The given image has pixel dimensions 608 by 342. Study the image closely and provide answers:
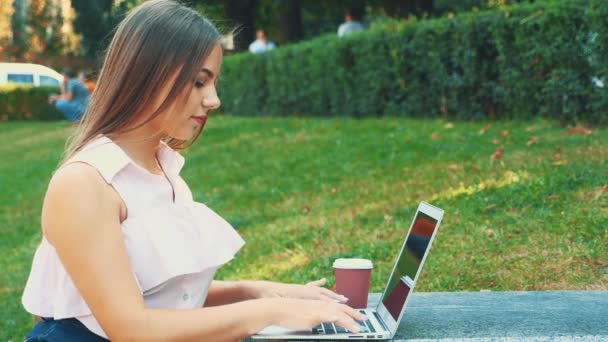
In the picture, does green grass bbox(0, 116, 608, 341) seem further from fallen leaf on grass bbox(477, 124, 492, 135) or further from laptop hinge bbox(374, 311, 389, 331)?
laptop hinge bbox(374, 311, 389, 331)

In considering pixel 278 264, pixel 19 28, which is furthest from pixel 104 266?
pixel 19 28

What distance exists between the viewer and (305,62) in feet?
50.7

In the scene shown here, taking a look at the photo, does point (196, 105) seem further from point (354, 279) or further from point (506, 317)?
point (506, 317)

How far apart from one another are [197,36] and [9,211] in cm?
963

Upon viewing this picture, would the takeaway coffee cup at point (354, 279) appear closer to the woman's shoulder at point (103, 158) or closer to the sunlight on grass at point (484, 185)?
the woman's shoulder at point (103, 158)

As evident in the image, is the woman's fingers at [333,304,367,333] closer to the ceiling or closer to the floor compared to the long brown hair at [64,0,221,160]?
closer to the floor

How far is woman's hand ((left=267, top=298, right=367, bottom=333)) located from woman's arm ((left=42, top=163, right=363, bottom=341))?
0.38 feet

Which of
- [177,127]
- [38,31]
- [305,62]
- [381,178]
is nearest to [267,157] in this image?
[381,178]

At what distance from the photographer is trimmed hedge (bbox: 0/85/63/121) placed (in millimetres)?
32469

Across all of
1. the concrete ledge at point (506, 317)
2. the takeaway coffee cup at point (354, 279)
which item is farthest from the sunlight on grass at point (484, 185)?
the takeaway coffee cup at point (354, 279)

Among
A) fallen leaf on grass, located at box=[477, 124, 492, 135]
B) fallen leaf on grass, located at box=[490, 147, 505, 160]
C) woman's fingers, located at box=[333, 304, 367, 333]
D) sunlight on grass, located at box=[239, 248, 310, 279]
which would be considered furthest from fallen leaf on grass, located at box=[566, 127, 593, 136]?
woman's fingers, located at box=[333, 304, 367, 333]

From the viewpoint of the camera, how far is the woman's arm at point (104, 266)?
2.13 m

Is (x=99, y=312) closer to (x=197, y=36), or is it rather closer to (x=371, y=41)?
(x=197, y=36)

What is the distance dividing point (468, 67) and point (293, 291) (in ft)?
27.8
